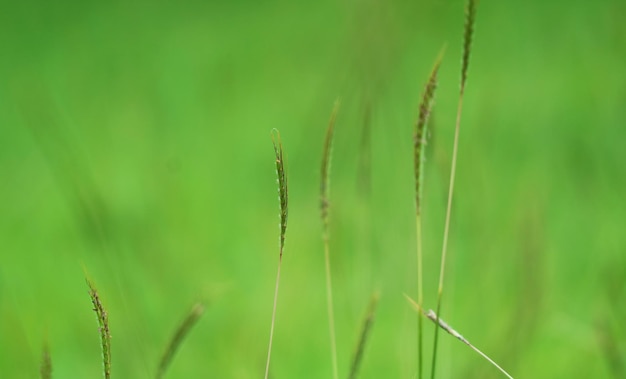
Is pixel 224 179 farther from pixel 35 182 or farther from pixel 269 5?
pixel 269 5

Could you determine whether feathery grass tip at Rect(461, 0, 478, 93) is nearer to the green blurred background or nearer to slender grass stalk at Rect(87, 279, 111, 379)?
slender grass stalk at Rect(87, 279, 111, 379)

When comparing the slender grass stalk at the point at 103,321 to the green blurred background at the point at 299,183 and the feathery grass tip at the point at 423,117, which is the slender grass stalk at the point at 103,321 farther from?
the green blurred background at the point at 299,183

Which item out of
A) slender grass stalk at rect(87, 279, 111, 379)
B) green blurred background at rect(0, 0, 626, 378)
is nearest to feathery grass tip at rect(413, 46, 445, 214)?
slender grass stalk at rect(87, 279, 111, 379)

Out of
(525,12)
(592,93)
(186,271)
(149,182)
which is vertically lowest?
(186,271)

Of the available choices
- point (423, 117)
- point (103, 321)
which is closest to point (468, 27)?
point (423, 117)

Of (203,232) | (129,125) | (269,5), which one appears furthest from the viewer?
(269,5)

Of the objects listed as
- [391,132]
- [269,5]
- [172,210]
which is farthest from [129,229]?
[269,5]

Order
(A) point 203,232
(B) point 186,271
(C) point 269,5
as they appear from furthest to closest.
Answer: (C) point 269,5, (A) point 203,232, (B) point 186,271

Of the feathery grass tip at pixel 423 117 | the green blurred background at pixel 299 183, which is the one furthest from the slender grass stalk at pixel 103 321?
the green blurred background at pixel 299 183
